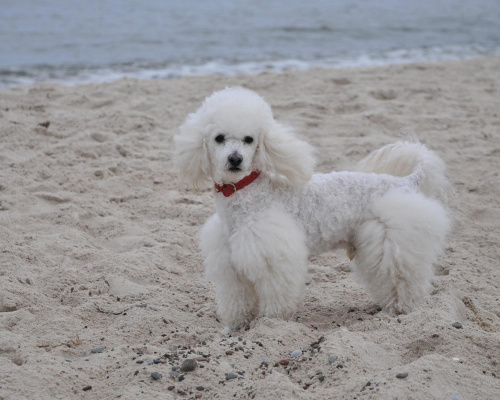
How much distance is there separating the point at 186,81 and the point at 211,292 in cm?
493

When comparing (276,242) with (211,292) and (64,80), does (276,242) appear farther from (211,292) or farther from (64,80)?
(64,80)

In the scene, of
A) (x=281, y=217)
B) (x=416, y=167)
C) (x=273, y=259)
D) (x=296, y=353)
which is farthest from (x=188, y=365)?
(x=416, y=167)

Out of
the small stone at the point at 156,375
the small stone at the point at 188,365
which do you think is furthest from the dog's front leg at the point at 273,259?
the small stone at the point at 156,375

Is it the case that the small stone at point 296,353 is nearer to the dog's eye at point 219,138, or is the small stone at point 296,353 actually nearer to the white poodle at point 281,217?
the white poodle at point 281,217

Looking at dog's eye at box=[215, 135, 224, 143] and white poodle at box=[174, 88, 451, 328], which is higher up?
dog's eye at box=[215, 135, 224, 143]

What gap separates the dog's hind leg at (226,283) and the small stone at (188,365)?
76 centimetres

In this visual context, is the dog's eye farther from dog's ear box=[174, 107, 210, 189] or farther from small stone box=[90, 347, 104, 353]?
small stone box=[90, 347, 104, 353]

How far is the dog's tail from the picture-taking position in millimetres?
3480

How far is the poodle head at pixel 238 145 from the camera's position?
9.83 feet

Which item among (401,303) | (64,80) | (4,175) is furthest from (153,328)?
(64,80)

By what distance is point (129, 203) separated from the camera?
4.60 m

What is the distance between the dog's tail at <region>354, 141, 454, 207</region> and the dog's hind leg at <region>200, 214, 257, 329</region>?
1.02m

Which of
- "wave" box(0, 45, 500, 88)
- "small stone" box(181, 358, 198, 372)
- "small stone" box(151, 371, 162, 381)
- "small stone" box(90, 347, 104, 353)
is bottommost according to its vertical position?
"small stone" box(90, 347, 104, 353)

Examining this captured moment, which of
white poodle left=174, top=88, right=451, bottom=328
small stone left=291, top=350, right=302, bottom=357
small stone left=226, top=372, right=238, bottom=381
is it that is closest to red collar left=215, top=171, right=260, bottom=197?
white poodle left=174, top=88, right=451, bottom=328
